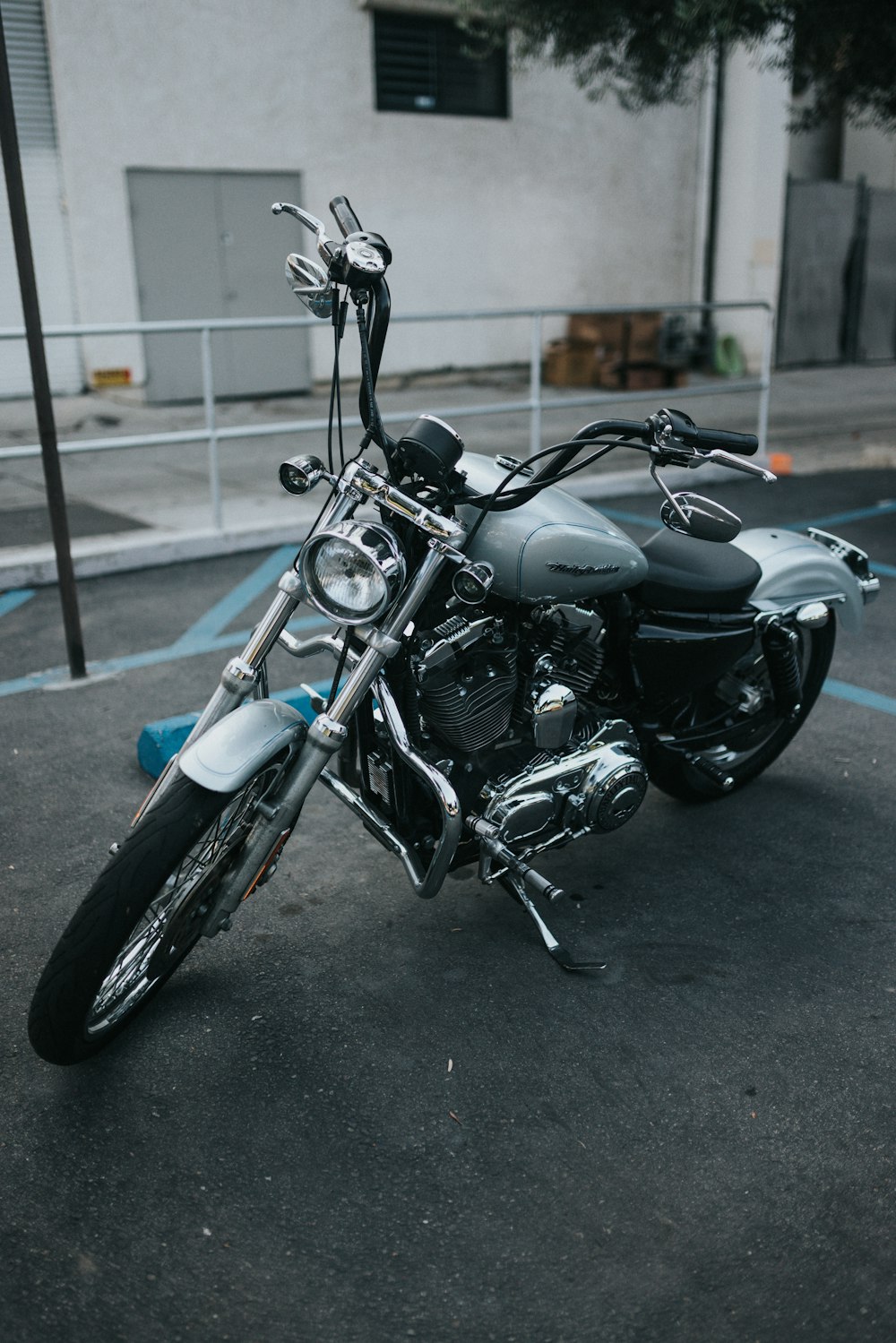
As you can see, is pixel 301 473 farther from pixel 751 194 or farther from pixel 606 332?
pixel 751 194

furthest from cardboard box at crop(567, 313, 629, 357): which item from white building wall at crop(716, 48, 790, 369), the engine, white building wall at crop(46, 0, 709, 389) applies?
the engine

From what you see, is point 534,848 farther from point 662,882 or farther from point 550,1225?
point 550,1225

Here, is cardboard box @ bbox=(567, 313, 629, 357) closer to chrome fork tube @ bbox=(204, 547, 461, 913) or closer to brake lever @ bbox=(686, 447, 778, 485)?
brake lever @ bbox=(686, 447, 778, 485)

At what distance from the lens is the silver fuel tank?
2871 millimetres

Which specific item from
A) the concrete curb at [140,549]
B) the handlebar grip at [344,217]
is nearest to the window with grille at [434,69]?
the concrete curb at [140,549]

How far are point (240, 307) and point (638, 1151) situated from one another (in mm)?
12399

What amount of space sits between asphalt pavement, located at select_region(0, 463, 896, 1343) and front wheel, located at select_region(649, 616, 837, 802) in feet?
0.50

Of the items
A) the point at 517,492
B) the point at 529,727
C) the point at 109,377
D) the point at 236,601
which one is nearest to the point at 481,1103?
the point at 529,727

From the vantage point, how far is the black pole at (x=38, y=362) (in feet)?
14.0

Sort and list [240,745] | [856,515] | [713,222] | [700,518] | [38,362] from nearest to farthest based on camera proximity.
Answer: [240,745] → [700,518] → [38,362] → [856,515] → [713,222]

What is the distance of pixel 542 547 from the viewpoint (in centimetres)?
288

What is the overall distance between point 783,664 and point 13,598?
4240 mm

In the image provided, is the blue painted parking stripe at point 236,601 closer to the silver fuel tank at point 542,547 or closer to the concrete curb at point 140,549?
the concrete curb at point 140,549

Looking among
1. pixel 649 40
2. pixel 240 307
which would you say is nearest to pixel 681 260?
pixel 240 307
